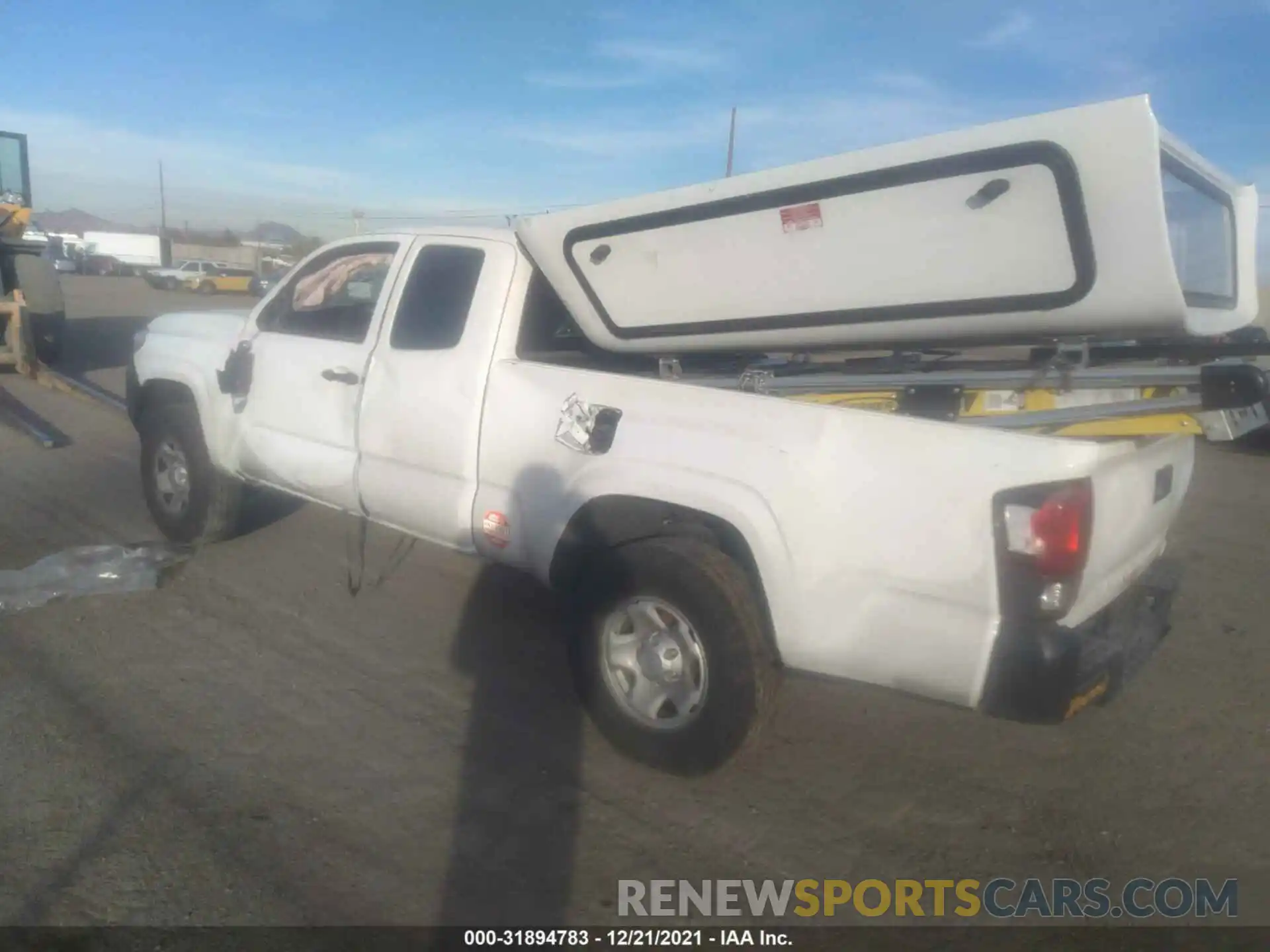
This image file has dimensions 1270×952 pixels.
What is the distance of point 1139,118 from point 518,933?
2.90 meters

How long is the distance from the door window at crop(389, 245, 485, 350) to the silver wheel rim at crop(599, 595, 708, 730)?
58.8 inches

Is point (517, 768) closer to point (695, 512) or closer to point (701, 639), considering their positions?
point (701, 639)

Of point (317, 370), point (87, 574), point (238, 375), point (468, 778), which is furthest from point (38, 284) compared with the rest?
point (468, 778)

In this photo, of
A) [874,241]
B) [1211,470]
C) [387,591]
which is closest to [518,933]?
[874,241]

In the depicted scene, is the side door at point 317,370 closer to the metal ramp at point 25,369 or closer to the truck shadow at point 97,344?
the metal ramp at point 25,369

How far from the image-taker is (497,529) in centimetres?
425

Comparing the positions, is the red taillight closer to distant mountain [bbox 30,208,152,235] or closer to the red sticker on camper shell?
the red sticker on camper shell

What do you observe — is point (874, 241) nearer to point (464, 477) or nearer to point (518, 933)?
point (464, 477)

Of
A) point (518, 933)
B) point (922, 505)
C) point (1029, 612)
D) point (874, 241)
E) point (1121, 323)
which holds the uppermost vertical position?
point (874, 241)

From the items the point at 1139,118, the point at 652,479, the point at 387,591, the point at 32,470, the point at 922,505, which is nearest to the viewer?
the point at 1139,118

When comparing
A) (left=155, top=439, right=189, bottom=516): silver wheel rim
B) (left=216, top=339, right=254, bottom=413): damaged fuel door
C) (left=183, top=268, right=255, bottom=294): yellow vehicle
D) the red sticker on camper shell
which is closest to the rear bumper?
the red sticker on camper shell

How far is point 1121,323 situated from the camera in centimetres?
308

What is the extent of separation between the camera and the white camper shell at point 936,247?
9.63 ft

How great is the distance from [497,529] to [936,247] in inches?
82.0
